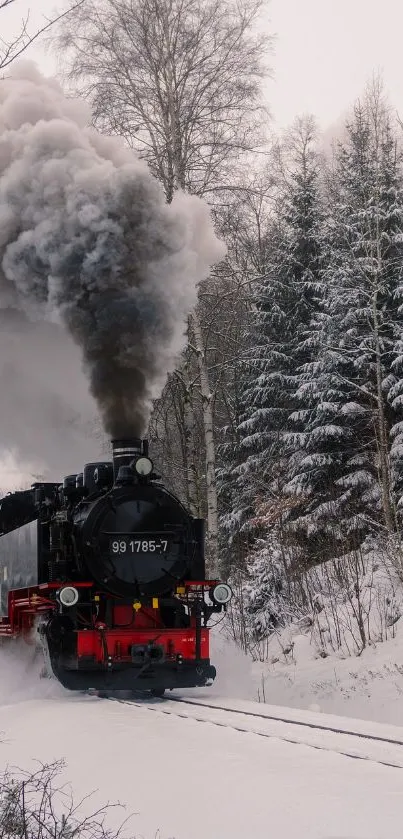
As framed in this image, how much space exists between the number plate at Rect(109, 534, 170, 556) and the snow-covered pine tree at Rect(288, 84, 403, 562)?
7.11m

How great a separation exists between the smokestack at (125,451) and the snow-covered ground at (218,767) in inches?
92.5

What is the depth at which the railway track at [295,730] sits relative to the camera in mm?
6043

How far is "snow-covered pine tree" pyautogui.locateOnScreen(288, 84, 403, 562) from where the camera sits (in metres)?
17.1

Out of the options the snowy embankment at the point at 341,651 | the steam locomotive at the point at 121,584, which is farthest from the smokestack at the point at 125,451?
the snowy embankment at the point at 341,651

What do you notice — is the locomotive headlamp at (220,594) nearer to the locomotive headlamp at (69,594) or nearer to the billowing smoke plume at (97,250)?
the locomotive headlamp at (69,594)

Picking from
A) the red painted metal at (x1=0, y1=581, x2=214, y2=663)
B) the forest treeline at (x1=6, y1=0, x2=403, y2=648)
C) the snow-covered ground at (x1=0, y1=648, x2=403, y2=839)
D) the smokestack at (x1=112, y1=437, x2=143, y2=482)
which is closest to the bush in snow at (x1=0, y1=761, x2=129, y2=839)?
the snow-covered ground at (x1=0, y1=648, x2=403, y2=839)

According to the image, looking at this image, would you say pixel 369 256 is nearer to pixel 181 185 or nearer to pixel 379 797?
pixel 181 185

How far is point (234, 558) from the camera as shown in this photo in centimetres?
2053

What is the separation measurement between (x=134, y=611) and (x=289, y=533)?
6.37 meters

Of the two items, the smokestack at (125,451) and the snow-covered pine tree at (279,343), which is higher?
the snow-covered pine tree at (279,343)

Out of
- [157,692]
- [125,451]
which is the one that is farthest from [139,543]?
[157,692]

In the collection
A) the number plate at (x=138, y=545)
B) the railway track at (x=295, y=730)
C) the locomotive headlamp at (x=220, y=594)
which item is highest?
the number plate at (x=138, y=545)

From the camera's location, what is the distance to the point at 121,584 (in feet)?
30.7

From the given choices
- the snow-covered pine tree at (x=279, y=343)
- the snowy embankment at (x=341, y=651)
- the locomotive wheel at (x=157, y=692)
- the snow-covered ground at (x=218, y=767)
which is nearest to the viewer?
the snow-covered ground at (x=218, y=767)
